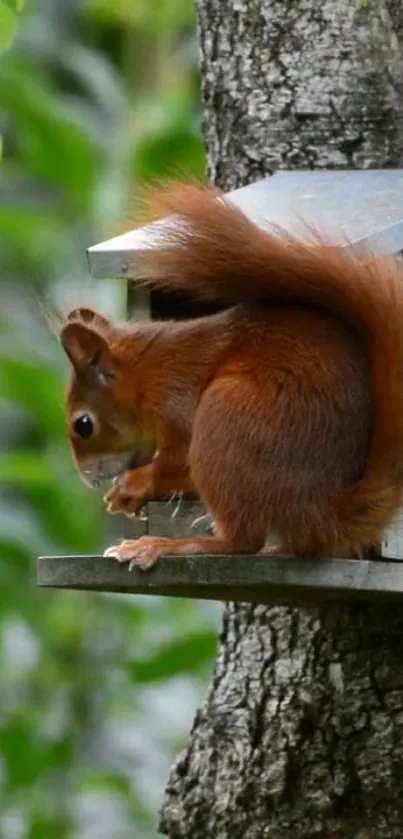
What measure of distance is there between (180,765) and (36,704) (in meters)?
1.02

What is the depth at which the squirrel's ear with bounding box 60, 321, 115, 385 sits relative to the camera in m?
2.66

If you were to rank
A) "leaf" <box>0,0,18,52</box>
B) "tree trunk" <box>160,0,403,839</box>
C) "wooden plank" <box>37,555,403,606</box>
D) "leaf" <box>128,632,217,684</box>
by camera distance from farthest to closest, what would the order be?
"leaf" <box>128,632,217,684</box> → "tree trunk" <box>160,0,403,839</box> → "wooden plank" <box>37,555,403,606</box> → "leaf" <box>0,0,18,52</box>

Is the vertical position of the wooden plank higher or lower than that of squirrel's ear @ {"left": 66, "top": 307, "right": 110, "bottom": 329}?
lower

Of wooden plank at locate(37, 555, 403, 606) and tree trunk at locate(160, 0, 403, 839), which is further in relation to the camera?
tree trunk at locate(160, 0, 403, 839)

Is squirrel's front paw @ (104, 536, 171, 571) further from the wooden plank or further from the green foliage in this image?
the green foliage

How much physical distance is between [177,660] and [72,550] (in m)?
0.30

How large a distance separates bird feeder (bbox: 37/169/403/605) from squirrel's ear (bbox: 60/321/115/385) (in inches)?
3.8

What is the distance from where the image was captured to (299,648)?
3.12m

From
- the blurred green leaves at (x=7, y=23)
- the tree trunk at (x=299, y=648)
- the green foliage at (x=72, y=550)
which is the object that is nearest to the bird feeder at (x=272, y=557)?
the tree trunk at (x=299, y=648)

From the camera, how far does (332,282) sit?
2.52m

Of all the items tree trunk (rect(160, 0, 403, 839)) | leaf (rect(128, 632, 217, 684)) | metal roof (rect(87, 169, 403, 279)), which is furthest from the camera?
leaf (rect(128, 632, 217, 684))

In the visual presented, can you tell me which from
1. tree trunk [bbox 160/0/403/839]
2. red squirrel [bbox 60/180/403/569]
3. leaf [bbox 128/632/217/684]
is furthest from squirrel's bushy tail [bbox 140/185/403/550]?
leaf [bbox 128/632/217/684]

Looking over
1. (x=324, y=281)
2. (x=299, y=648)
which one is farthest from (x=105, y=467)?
(x=299, y=648)

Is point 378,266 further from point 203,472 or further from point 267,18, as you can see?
point 267,18
